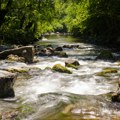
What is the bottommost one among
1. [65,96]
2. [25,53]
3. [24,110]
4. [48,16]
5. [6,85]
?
[65,96]

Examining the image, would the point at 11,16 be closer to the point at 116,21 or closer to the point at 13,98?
the point at 116,21

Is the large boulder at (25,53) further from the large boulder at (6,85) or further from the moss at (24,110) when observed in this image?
the moss at (24,110)

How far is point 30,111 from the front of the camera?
881 centimetres

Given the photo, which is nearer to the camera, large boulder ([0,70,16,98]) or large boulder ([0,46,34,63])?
large boulder ([0,70,16,98])

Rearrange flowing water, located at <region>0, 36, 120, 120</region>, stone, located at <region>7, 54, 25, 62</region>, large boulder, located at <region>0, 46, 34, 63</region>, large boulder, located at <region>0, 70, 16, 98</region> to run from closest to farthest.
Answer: flowing water, located at <region>0, 36, 120, 120</region> → large boulder, located at <region>0, 70, 16, 98</region> → stone, located at <region>7, 54, 25, 62</region> → large boulder, located at <region>0, 46, 34, 63</region>

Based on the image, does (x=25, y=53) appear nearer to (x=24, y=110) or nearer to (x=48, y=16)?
(x=24, y=110)

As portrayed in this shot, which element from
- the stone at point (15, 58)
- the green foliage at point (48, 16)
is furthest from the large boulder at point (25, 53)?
the green foliage at point (48, 16)

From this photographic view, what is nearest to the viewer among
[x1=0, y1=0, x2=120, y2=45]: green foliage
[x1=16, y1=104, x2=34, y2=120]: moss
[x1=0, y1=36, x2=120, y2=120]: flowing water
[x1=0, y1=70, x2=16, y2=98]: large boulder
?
[x1=16, y1=104, x2=34, y2=120]: moss

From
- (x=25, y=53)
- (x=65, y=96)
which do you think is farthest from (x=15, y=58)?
(x=65, y=96)

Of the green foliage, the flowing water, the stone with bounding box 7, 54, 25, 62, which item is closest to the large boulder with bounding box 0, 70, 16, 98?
the flowing water

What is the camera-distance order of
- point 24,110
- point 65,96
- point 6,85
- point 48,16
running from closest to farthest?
point 24,110 < point 6,85 < point 65,96 < point 48,16

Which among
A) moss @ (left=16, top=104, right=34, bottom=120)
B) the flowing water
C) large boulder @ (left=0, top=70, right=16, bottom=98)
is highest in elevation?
large boulder @ (left=0, top=70, right=16, bottom=98)

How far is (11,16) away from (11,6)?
18.0ft

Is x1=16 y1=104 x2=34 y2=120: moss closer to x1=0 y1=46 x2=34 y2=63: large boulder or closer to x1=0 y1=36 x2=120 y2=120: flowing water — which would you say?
x1=0 y1=36 x2=120 y2=120: flowing water
